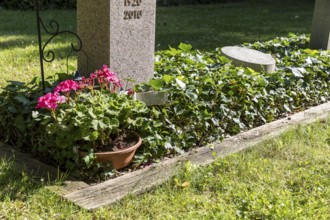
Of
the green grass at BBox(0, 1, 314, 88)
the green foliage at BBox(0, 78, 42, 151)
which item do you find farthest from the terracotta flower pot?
the green grass at BBox(0, 1, 314, 88)

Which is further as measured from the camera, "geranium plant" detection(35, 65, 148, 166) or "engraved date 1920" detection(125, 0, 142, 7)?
"engraved date 1920" detection(125, 0, 142, 7)

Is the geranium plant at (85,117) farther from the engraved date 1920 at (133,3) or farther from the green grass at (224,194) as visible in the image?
the engraved date 1920 at (133,3)

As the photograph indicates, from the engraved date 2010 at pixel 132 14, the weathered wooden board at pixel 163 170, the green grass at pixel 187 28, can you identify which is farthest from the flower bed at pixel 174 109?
the green grass at pixel 187 28

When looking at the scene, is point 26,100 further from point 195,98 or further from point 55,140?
point 195,98

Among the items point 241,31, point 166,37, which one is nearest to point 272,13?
point 241,31

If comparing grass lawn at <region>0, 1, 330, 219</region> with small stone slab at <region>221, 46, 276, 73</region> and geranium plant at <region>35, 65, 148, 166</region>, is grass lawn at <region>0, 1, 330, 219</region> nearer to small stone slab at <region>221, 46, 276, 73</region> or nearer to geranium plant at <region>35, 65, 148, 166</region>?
geranium plant at <region>35, 65, 148, 166</region>

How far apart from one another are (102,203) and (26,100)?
1134 millimetres

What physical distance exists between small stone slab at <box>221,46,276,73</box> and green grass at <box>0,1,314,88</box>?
6.70 feet

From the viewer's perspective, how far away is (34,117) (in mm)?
3475

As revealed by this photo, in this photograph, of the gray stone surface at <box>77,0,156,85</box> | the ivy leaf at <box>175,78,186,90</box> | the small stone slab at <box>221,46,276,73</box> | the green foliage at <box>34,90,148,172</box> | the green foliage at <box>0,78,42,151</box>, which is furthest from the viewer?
the small stone slab at <box>221,46,276,73</box>

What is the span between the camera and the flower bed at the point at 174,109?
339 centimetres

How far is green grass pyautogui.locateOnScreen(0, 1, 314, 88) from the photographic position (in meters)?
6.62

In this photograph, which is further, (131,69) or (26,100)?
(131,69)

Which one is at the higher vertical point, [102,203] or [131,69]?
[131,69]
